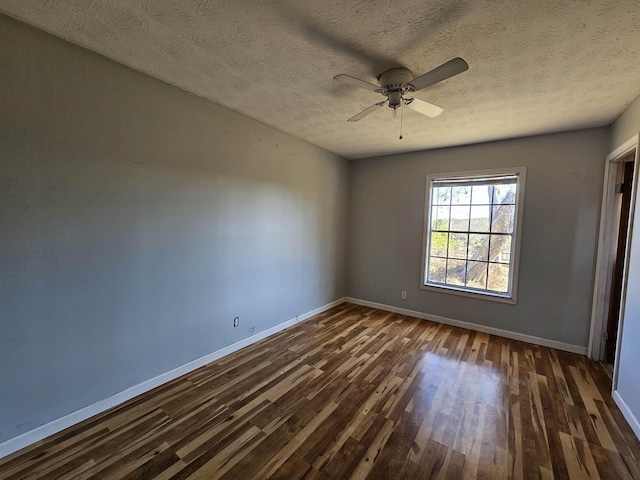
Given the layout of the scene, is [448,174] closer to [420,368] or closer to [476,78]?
[476,78]

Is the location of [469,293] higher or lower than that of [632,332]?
lower

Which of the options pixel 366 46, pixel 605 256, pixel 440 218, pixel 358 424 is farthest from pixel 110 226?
pixel 605 256

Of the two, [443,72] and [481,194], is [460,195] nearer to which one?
[481,194]

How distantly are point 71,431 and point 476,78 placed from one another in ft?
12.2

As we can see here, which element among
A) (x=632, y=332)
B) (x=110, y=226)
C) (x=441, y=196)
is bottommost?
(x=632, y=332)

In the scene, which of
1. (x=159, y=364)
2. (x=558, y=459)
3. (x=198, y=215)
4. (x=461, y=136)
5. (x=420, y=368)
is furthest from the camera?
(x=461, y=136)

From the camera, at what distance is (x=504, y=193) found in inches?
137

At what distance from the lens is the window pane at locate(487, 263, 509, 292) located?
11.4 ft

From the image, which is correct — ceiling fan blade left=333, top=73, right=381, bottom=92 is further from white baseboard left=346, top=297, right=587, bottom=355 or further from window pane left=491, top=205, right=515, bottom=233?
white baseboard left=346, top=297, right=587, bottom=355

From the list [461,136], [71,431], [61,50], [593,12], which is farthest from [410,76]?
[71,431]

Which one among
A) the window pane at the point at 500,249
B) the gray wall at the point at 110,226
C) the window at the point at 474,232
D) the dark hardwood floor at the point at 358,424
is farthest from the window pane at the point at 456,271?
the gray wall at the point at 110,226

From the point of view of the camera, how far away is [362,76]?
6.68 ft

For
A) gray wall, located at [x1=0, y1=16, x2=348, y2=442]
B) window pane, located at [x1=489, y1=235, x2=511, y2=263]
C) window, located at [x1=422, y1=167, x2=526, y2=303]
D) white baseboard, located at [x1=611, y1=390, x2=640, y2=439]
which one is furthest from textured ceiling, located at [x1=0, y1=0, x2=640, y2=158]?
white baseboard, located at [x1=611, y1=390, x2=640, y2=439]

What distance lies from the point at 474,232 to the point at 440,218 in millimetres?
485
